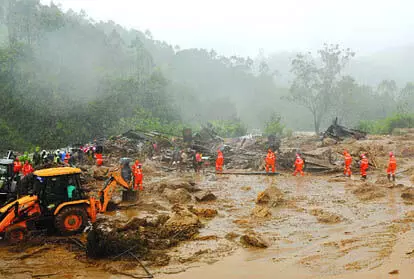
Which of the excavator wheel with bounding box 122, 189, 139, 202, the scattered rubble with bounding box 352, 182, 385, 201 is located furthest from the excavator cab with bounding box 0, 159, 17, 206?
the scattered rubble with bounding box 352, 182, 385, 201

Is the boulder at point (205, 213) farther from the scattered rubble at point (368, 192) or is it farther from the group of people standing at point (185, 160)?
the group of people standing at point (185, 160)

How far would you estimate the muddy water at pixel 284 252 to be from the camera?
6.59m

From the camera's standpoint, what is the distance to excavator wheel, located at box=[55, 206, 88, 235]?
27.4 feet

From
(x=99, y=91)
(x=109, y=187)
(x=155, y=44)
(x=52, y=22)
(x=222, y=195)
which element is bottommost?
(x=222, y=195)

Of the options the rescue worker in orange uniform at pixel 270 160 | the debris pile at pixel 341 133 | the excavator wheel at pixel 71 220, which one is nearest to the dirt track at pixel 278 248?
the excavator wheel at pixel 71 220

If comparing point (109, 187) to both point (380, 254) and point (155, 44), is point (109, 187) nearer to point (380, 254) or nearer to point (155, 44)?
point (380, 254)

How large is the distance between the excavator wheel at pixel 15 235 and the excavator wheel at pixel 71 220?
0.72 m

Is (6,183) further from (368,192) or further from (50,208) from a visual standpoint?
(368,192)

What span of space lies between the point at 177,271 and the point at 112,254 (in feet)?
5.04

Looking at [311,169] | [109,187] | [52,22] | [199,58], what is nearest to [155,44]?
[199,58]

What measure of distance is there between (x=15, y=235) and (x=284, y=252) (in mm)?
5943

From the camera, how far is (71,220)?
8.51m

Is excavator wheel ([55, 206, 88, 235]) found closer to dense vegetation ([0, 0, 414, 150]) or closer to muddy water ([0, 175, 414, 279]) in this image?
muddy water ([0, 175, 414, 279])

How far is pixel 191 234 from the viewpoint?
345 inches
